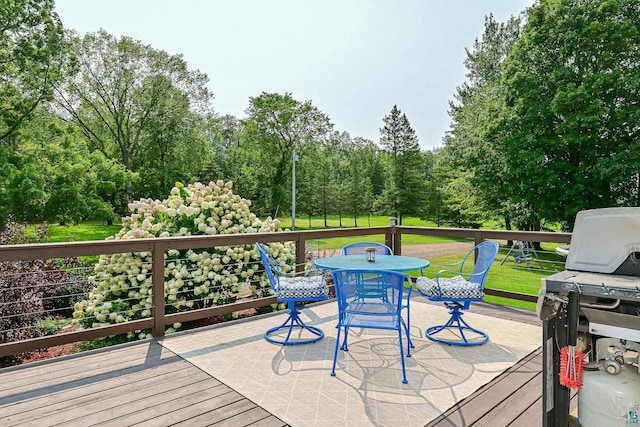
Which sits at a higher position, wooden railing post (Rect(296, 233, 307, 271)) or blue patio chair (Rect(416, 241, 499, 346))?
wooden railing post (Rect(296, 233, 307, 271))

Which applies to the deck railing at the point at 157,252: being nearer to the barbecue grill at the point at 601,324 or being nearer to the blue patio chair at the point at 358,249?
the blue patio chair at the point at 358,249

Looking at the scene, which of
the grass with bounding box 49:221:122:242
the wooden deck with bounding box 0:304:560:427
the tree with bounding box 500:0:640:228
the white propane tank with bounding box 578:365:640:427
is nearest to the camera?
the white propane tank with bounding box 578:365:640:427

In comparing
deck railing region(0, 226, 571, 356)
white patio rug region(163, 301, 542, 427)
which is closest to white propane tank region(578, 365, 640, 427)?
white patio rug region(163, 301, 542, 427)

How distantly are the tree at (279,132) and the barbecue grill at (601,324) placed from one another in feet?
79.6

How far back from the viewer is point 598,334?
1.43 m

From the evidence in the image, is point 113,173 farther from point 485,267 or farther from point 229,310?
point 485,267

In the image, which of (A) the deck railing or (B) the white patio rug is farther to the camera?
(A) the deck railing

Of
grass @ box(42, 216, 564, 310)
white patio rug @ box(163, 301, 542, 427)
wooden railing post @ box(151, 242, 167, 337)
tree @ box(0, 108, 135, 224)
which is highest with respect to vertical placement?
tree @ box(0, 108, 135, 224)

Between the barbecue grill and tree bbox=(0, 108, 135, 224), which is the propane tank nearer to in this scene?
the barbecue grill

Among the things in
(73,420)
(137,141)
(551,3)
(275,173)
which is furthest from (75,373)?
(275,173)

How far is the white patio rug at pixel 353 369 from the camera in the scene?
2424mm

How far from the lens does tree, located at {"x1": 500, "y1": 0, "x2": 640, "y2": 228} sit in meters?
9.59

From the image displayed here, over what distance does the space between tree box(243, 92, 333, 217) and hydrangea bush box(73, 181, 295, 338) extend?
2055cm


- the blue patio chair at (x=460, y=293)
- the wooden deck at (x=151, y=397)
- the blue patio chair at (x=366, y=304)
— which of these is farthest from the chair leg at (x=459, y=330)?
the blue patio chair at (x=366, y=304)
